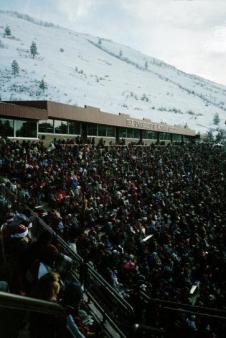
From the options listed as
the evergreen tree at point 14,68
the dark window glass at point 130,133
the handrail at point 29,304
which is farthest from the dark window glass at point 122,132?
the evergreen tree at point 14,68

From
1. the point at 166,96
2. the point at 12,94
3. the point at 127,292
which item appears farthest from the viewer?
the point at 166,96

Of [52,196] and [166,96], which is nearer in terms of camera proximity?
[52,196]

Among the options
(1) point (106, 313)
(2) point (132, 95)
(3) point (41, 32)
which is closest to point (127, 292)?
(1) point (106, 313)

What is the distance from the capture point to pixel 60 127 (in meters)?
29.0

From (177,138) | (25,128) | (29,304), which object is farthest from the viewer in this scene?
(177,138)

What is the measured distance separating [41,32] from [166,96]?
6900 centimetres

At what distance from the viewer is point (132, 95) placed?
136125 mm

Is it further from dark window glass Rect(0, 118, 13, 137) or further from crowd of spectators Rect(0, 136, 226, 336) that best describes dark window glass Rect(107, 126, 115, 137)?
dark window glass Rect(0, 118, 13, 137)

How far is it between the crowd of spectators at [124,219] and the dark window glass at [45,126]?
6.20 ft

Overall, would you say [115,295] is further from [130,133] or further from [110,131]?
[130,133]

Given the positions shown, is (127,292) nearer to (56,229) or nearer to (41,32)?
(56,229)

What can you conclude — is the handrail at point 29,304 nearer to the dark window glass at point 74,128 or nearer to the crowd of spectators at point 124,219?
the crowd of spectators at point 124,219

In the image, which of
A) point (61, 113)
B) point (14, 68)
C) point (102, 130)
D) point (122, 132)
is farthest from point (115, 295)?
point (14, 68)

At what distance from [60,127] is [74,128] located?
2.15 metres
